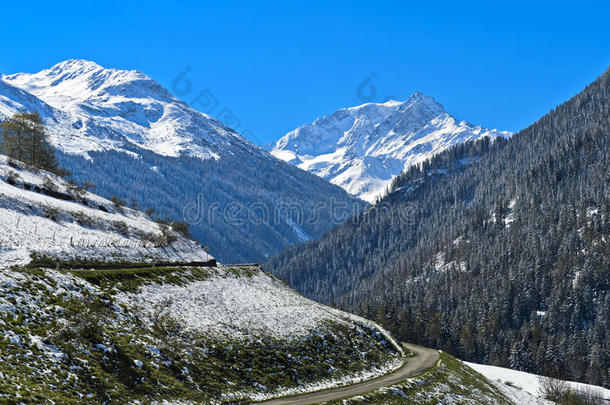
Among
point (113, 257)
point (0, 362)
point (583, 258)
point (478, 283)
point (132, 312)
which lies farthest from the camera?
point (478, 283)

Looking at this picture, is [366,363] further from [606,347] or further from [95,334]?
[606,347]

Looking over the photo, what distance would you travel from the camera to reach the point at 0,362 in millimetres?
21844

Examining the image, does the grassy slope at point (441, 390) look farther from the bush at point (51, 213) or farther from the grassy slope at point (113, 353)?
the bush at point (51, 213)

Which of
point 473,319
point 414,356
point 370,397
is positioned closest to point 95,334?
point 370,397

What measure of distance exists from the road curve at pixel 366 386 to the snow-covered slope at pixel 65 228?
24493 millimetres

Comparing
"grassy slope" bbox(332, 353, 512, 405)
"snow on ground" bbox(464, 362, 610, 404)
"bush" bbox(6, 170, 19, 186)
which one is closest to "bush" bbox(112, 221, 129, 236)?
"bush" bbox(6, 170, 19, 186)

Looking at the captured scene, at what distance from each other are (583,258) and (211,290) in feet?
593

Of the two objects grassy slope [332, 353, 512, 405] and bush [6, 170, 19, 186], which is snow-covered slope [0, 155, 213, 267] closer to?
bush [6, 170, 19, 186]

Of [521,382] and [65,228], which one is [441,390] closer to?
[521,382]

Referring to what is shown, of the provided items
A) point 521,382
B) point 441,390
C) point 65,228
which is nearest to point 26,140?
point 65,228

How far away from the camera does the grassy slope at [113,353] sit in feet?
76.3

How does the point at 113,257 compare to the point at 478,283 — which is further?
the point at 478,283

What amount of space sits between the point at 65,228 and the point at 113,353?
1157 inches

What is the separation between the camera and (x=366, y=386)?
40781 mm
